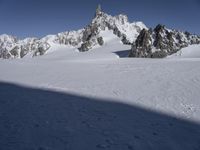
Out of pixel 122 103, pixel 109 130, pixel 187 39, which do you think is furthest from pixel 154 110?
pixel 187 39

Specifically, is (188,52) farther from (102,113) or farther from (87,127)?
(87,127)

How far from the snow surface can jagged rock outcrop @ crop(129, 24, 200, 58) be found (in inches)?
2161

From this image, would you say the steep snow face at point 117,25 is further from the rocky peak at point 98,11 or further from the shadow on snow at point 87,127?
the shadow on snow at point 87,127

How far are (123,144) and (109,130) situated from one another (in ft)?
3.82

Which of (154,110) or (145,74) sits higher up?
(145,74)

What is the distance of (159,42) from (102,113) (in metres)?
65.3

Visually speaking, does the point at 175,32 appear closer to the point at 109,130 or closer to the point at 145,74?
Result: the point at 145,74

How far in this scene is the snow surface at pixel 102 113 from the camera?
844 cm

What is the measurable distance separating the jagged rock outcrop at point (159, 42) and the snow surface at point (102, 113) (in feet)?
180

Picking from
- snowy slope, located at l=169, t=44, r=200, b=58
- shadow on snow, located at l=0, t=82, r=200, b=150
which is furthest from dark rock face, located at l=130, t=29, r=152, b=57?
shadow on snow, located at l=0, t=82, r=200, b=150

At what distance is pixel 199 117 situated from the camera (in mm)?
10906

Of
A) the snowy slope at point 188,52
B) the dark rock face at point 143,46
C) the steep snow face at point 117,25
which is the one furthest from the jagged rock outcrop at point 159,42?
the steep snow face at point 117,25

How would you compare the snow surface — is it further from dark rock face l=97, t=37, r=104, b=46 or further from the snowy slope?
dark rock face l=97, t=37, r=104, b=46

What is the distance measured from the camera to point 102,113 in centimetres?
1125
